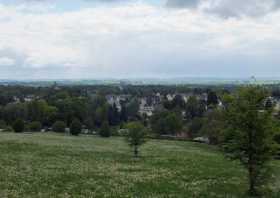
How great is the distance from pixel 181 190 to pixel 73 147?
29.9 m

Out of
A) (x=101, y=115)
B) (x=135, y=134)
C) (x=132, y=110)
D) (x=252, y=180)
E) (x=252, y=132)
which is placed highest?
(x=252, y=132)

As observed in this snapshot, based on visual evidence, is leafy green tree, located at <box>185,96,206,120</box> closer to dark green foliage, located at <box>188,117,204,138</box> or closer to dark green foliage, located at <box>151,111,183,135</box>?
dark green foliage, located at <box>151,111,183,135</box>

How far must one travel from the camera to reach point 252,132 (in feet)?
91.7

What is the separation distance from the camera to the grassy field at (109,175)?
26.7 meters

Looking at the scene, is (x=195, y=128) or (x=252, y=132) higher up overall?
(x=252, y=132)

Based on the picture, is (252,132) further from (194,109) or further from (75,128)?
(194,109)

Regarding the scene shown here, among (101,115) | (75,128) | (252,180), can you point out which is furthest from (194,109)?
(252,180)

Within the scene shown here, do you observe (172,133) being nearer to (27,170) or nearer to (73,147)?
(73,147)

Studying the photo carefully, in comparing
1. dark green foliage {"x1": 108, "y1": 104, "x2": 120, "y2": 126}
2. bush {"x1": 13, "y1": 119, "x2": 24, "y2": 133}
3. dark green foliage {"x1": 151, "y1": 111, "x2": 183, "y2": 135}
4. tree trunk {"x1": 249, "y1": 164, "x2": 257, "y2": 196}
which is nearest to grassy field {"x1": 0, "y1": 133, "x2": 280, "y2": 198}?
tree trunk {"x1": 249, "y1": 164, "x2": 257, "y2": 196}

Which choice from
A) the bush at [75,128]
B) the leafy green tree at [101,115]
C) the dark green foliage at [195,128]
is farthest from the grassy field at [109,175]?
the leafy green tree at [101,115]

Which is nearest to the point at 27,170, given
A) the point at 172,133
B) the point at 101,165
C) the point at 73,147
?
the point at 101,165

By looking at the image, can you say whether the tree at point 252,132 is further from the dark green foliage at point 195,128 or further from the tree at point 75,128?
the dark green foliage at point 195,128

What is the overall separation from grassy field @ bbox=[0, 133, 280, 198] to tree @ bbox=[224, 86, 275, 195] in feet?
6.05

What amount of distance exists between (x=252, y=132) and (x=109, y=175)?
11312mm
